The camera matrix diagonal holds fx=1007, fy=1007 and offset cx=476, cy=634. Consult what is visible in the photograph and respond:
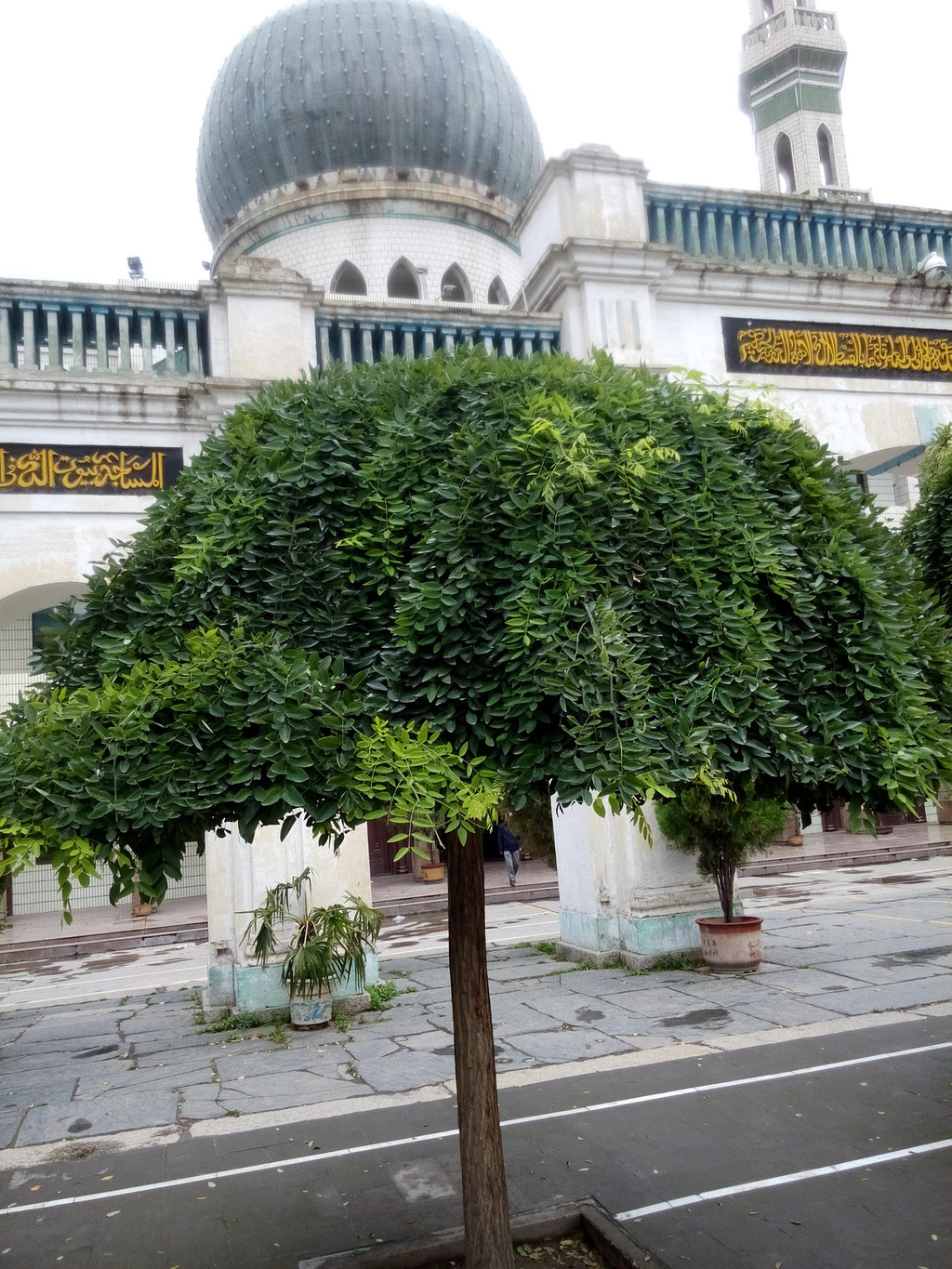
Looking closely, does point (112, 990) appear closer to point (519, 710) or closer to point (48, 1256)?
point (48, 1256)

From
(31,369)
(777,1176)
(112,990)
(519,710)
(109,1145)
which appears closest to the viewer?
(519,710)

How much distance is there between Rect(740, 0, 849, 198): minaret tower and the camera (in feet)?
119

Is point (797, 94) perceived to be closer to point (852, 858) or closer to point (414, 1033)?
point (852, 858)

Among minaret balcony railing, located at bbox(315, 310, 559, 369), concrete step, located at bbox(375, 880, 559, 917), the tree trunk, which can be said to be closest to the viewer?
the tree trunk

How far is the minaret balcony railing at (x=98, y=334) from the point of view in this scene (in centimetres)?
1006

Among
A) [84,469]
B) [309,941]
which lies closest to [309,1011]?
[309,941]

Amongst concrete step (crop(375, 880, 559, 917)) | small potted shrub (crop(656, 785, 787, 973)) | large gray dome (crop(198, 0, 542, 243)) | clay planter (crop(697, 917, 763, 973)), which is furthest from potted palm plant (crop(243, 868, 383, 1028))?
large gray dome (crop(198, 0, 542, 243))

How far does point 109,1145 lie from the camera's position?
680 cm

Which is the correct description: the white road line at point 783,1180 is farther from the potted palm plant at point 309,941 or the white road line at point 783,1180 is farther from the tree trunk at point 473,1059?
the potted palm plant at point 309,941

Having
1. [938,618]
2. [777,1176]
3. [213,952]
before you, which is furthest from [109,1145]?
[938,618]

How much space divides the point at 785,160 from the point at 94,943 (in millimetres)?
35209

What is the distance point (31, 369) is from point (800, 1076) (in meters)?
9.27

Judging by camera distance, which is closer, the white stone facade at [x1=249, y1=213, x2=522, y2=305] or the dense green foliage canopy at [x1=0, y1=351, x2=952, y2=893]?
the dense green foliage canopy at [x1=0, y1=351, x2=952, y2=893]

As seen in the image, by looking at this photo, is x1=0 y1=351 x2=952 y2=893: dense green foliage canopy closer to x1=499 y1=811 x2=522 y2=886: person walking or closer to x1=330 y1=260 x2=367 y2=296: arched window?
x1=330 y1=260 x2=367 y2=296: arched window
